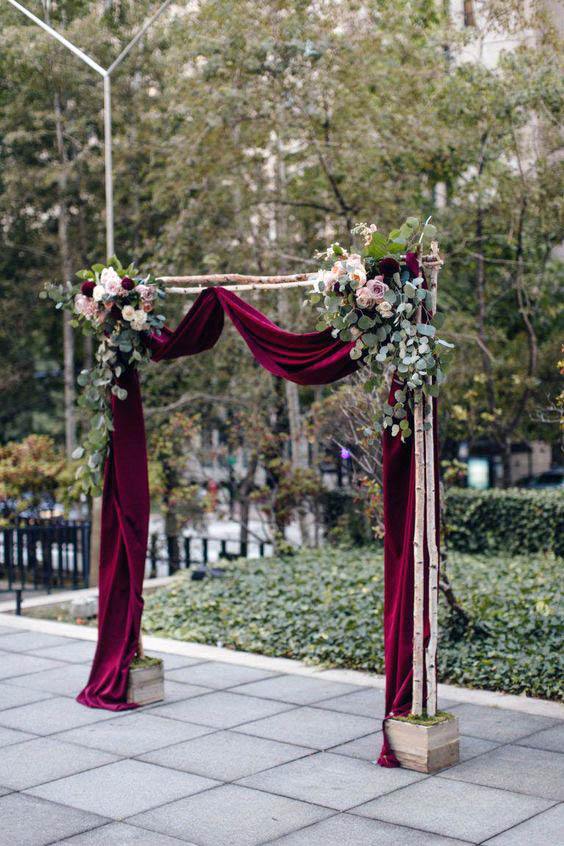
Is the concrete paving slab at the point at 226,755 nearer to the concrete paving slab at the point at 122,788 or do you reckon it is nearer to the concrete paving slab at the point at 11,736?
the concrete paving slab at the point at 122,788

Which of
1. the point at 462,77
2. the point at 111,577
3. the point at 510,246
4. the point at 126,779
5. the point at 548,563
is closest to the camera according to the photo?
the point at 126,779

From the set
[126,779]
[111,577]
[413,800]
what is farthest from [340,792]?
[111,577]

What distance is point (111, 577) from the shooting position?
31.3ft

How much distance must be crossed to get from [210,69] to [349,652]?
10.3 m

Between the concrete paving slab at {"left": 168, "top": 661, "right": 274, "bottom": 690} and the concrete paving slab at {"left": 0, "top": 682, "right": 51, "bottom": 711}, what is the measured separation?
1.31m

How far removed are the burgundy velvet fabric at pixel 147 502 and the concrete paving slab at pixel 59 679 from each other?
1.84 feet

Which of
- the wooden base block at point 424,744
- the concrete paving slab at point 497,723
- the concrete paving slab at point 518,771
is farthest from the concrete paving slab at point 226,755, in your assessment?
the concrete paving slab at point 497,723

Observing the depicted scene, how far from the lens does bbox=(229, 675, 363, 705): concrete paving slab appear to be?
32.0 ft

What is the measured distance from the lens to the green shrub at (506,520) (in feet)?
54.3

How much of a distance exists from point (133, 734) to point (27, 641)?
4200mm

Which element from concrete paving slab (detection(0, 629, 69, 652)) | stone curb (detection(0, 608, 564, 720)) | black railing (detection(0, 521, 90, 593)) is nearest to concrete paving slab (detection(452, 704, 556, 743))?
stone curb (detection(0, 608, 564, 720))

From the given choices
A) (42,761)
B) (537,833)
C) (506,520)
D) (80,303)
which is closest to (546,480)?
(506,520)

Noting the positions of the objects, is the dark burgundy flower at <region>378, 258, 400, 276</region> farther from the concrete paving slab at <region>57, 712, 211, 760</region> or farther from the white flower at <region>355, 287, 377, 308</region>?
the concrete paving slab at <region>57, 712, 211, 760</region>

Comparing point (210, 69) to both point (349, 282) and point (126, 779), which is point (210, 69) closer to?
point (349, 282)
